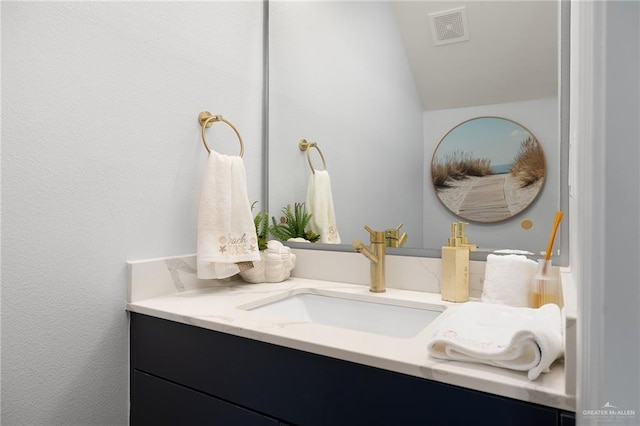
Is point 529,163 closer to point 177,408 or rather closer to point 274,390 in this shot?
point 274,390

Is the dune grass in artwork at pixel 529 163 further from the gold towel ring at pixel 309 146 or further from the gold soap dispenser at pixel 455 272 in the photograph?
the gold towel ring at pixel 309 146

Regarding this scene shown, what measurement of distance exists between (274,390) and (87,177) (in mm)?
670

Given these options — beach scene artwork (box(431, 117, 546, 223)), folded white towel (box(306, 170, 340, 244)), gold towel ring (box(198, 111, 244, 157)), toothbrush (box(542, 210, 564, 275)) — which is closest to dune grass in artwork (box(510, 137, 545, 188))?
beach scene artwork (box(431, 117, 546, 223))

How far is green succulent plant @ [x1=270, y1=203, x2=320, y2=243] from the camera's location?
1.44 m

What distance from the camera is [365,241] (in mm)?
1323

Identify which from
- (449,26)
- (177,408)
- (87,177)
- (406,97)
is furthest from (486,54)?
(177,408)

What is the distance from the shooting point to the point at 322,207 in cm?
141

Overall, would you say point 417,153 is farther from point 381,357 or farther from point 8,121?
point 8,121

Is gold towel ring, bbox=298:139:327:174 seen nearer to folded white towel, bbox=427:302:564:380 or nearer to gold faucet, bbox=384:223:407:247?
gold faucet, bbox=384:223:407:247

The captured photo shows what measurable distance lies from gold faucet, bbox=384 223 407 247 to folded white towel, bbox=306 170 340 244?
0.65ft

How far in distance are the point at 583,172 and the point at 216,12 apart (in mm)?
1205

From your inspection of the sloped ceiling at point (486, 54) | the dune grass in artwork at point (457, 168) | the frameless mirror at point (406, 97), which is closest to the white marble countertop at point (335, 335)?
the frameless mirror at point (406, 97)

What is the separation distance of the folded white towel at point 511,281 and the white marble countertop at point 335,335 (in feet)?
0.47

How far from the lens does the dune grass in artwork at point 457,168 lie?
1.13 meters
